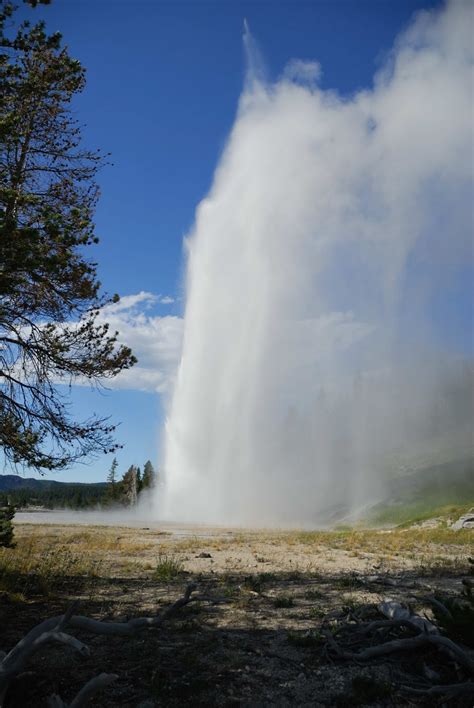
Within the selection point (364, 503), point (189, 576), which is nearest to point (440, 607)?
point (189, 576)

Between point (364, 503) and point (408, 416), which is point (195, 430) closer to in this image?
point (364, 503)

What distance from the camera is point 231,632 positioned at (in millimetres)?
7105

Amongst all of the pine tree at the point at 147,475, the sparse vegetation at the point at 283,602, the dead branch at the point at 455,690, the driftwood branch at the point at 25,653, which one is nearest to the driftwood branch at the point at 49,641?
the driftwood branch at the point at 25,653

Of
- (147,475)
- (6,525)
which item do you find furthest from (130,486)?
(6,525)

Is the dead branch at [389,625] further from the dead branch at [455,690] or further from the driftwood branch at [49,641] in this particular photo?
the driftwood branch at [49,641]

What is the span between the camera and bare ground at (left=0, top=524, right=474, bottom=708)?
5.01 m

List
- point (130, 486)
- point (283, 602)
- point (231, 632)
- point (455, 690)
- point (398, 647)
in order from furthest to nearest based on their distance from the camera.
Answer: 1. point (130, 486)
2. point (283, 602)
3. point (231, 632)
4. point (398, 647)
5. point (455, 690)

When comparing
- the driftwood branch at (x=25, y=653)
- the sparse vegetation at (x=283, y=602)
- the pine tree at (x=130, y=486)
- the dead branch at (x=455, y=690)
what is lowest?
the pine tree at (x=130, y=486)

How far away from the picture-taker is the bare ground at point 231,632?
5.01m

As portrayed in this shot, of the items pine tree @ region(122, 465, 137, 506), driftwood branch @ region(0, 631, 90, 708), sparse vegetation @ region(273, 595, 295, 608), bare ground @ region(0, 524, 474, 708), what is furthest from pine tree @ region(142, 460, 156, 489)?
driftwood branch @ region(0, 631, 90, 708)

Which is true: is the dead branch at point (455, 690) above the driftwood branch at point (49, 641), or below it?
below

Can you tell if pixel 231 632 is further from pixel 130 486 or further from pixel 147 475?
pixel 147 475

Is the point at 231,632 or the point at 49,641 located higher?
the point at 49,641

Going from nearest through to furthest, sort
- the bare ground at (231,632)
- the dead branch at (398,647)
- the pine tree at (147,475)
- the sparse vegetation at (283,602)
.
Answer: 1. the bare ground at (231,632)
2. the dead branch at (398,647)
3. the sparse vegetation at (283,602)
4. the pine tree at (147,475)
